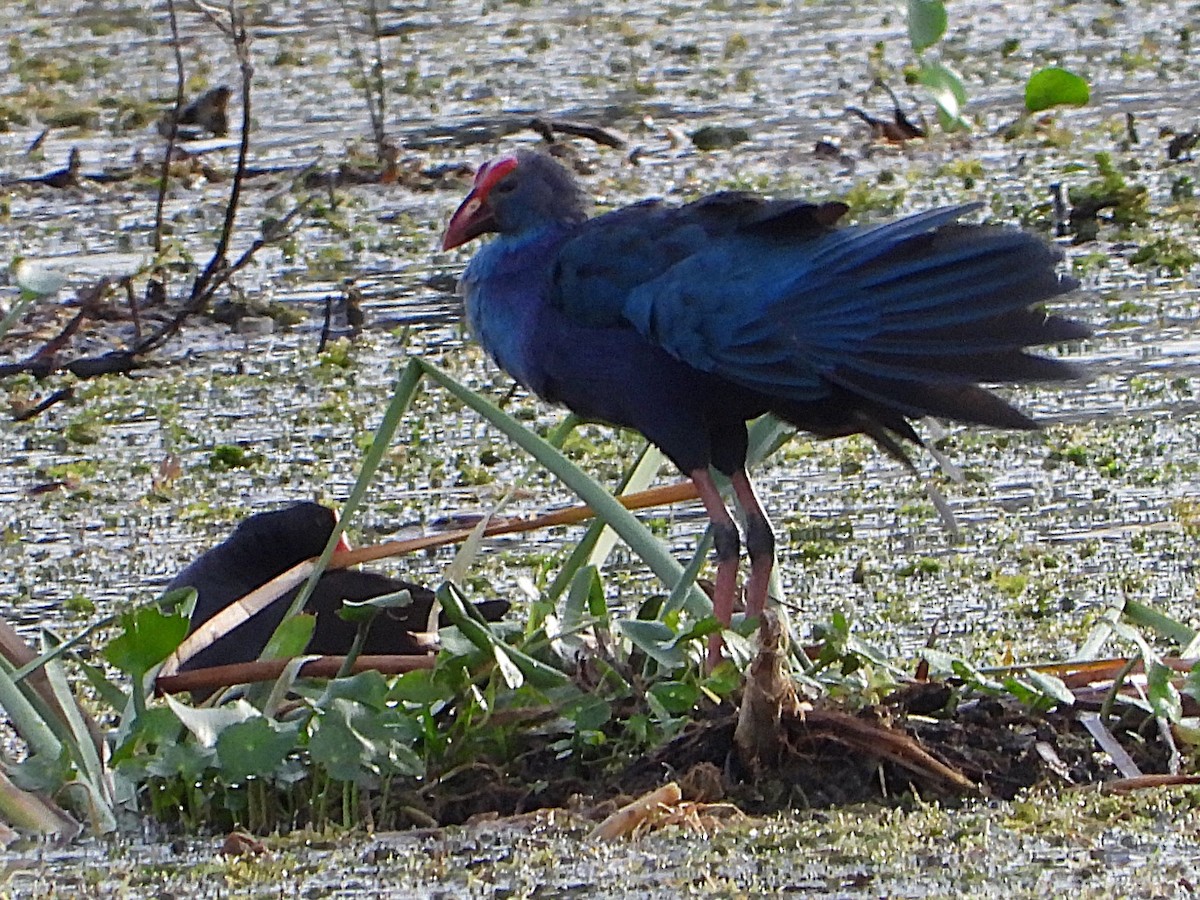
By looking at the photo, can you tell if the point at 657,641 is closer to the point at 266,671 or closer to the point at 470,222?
the point at 266,671

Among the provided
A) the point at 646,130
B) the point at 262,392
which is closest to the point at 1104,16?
the point at 646,130

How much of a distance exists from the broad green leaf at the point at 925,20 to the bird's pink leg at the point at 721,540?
79 centimetres

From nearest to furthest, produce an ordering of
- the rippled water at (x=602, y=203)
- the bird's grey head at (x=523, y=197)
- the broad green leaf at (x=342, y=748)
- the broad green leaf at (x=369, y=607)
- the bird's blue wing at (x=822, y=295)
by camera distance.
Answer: the broad green leaf at (x=342, y=748) → the broad green leaf at (x=369, y=607) → the bird's blue wing at (x=822, y=295) → the bird's grey head at (x=523, y=197) → the rippled water at (x=602, y=203)

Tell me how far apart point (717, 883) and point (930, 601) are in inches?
55.5

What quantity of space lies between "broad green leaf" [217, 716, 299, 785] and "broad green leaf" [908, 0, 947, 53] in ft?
3.84

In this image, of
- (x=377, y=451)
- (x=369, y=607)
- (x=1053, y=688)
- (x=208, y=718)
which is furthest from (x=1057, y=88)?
(x=208, y=718)

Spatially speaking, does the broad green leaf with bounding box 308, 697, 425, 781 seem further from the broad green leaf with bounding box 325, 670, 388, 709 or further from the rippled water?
the rippled water

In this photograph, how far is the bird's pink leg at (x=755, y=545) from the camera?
3641 millimetres

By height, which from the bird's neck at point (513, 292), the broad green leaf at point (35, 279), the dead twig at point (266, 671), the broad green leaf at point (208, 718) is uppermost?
the broad green leaf at point (35, 279)

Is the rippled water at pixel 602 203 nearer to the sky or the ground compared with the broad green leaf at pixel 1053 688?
nearer to the ground

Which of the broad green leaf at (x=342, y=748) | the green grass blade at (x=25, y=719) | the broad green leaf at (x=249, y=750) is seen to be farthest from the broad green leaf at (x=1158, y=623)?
the green grass blade at (x=25, y=719)

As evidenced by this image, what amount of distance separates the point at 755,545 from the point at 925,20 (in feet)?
2.97

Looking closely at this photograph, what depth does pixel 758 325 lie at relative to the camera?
3523mm

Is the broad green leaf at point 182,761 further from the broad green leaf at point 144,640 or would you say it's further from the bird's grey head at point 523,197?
the bird's grey head at point 523,197
